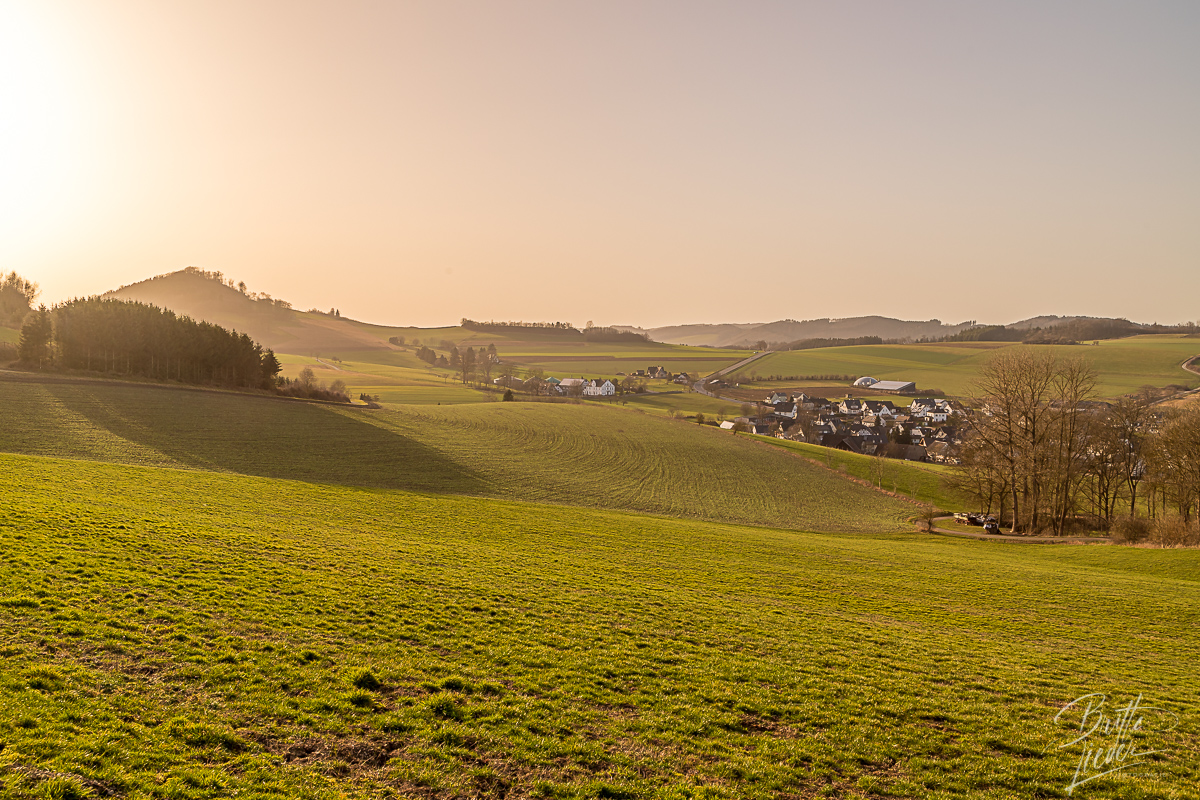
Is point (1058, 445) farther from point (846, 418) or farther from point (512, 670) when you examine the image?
point (846, 418)

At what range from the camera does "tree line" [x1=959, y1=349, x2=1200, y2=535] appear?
50062mm

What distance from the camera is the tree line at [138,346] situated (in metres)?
77.6

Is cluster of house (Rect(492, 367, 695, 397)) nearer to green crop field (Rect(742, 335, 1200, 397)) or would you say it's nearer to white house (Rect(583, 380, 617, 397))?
white house (Rect(583, 380, 617, 397))

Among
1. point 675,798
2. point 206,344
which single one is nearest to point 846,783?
point 675,798

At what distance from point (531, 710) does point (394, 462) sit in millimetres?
46565

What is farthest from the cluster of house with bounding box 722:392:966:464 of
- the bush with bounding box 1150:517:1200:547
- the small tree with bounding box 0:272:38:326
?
the small tree with bounding box 0:272:38:326

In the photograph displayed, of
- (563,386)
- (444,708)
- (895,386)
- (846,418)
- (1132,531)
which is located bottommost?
(1132,531)

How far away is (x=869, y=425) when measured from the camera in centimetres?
13188

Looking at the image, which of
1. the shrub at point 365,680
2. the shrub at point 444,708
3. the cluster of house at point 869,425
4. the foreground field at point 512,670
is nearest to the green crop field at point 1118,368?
the cluster of house at point 869,425

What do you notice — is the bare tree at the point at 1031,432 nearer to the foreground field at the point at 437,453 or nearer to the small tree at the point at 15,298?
the foreground field at the point at 437,453

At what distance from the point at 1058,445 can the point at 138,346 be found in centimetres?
11011

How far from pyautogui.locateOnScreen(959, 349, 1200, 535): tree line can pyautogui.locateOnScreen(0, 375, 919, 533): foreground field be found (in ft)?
33.3

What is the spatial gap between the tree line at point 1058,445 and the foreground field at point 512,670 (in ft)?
102

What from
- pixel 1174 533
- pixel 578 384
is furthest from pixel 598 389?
pixel 1174 533
